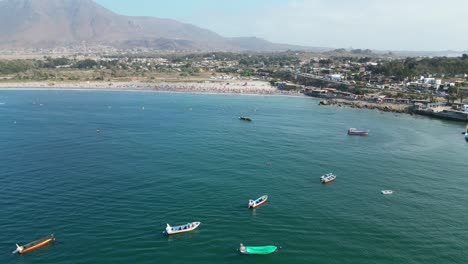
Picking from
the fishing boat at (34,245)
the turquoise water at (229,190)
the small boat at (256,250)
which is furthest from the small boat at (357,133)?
the fishing boat at (34,245)

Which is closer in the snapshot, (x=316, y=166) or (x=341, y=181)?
(x=341, y=181)

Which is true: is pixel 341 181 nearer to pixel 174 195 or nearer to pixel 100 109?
pixel 174 195

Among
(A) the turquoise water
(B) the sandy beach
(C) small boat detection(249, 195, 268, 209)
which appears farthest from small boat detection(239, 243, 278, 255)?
(B) the sandy beach

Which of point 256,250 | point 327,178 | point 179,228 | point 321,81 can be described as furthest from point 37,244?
point 321,81

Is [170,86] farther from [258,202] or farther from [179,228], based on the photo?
[179,228]

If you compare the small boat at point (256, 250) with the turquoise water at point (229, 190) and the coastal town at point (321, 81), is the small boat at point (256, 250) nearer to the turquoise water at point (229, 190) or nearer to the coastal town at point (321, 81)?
the turquoise water at point (229, 190)

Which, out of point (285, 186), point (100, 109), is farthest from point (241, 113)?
point (285, 186)
